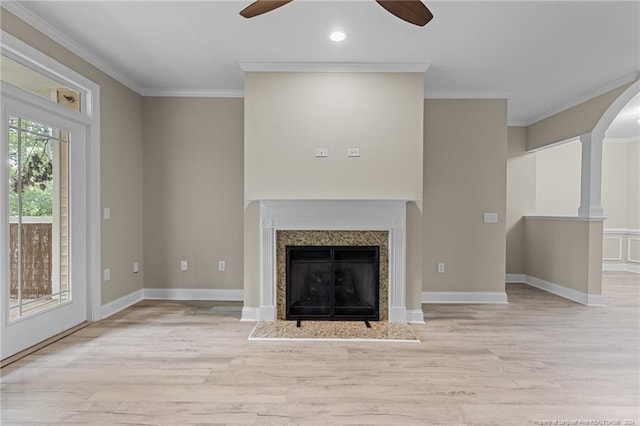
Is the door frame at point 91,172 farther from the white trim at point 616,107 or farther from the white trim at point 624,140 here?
the white trim at point 624,140

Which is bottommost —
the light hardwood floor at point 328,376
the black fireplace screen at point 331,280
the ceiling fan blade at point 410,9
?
the light hardwood floor at point 328,376

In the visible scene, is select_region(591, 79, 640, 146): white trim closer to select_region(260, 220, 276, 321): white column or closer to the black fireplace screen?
the black fireplace screen

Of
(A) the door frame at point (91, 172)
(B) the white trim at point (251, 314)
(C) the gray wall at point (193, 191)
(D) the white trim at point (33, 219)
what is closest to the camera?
(D) the white trim at point (33, 219)

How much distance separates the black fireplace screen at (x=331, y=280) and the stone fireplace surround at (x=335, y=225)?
0.56ft

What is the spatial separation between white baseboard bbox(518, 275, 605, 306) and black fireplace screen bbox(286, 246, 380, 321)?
113 inches

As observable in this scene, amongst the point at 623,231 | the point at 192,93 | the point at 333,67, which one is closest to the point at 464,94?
the point at 333,67

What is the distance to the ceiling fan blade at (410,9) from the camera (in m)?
2.04

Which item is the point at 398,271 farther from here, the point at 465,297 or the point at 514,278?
the point at 514,278

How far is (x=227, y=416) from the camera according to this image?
205 cm

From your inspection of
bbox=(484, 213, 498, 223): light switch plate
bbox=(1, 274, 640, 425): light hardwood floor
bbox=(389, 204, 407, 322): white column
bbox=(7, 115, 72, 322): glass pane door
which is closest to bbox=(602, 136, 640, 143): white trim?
bbox=(484, 213, 498, 223): light switch plate

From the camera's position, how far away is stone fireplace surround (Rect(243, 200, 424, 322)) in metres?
3.71

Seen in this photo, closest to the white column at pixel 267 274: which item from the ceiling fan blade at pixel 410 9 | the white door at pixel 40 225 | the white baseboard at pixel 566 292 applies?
the white door at pixel 40 225

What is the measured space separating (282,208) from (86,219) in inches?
76.5

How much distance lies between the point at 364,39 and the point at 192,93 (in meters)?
2.47
